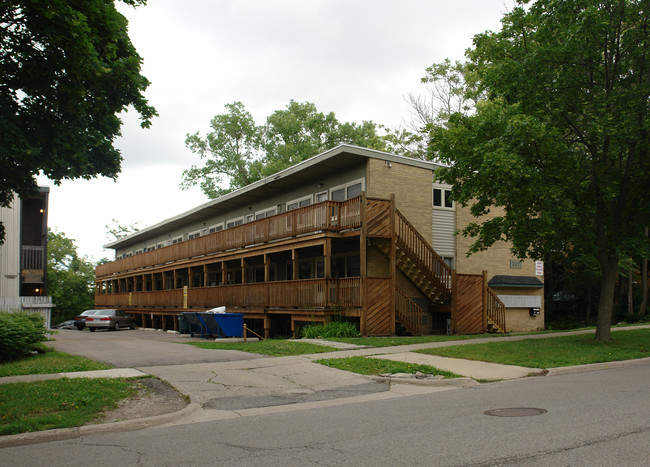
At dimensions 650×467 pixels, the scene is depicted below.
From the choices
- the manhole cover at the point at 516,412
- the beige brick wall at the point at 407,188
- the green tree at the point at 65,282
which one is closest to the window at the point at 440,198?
the beige brick wall at the point at 407,188

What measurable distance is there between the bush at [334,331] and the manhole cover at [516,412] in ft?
37.0

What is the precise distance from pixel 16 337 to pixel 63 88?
6444 millimetres

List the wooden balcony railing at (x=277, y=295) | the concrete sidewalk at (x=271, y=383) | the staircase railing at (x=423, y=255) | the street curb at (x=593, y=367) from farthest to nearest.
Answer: the staircase railing at (x=423, y=255) → the wooden balcony railing at (x=277, y=295) → the street curb at (x=593, y=367) → the concrete sidewalk at (x=271, y=383)

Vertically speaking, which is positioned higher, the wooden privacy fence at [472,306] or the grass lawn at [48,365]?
the wooden privacy fence at [472,306]

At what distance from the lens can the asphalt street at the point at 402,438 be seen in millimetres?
5750

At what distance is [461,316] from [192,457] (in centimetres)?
1712

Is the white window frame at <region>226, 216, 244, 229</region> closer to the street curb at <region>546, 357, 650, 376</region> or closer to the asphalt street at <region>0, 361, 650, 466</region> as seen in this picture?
the street curb at <region>546, 357, 650, 376</region>

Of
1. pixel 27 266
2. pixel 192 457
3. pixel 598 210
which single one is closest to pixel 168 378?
pixel 192 457

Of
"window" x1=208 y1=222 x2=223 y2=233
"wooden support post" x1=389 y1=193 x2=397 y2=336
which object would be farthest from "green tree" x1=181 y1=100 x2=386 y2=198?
"wooden support post" x1=389 y1=193 x2=397 y2=336

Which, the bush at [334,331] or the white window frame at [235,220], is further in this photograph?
the white window frame at [235,220]

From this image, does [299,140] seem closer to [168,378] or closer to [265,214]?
[265,214]

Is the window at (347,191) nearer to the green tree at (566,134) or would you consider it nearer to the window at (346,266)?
the window at (346,266)

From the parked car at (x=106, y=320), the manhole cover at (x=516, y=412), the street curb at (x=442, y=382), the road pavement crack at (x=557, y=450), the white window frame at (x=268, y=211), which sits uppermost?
the white window frame at (x=268, y=211)

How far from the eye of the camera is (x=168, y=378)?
449 inches
